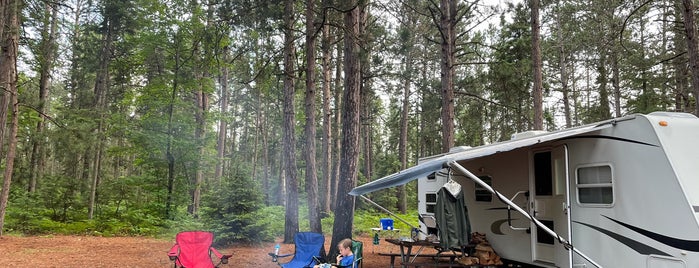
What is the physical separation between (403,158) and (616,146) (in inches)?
641

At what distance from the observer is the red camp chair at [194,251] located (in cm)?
654

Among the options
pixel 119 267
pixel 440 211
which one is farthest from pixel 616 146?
pixel 119 267

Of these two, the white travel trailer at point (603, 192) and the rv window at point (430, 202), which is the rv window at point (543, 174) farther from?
the rv window at point (430, 202)

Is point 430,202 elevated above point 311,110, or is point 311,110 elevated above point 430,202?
point 311,110

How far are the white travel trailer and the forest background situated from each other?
3077 mm

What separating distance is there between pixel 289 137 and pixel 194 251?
3.88m

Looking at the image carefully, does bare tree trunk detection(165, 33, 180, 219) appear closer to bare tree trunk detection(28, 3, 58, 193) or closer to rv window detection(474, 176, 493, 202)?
bare tree trunk detection(28, 3, 58, 193)

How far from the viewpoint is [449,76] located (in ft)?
32.4

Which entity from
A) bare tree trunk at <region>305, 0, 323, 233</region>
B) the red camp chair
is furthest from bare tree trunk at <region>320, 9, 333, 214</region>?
the red camp chair

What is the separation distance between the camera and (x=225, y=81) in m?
19.4

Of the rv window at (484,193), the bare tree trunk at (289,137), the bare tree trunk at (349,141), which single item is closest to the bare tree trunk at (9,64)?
the bare tree trunk at (289,137)

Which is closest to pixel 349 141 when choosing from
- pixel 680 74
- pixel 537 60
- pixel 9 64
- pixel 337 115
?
pixel 537 60

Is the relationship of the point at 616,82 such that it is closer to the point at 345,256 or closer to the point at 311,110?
the point at 311,110

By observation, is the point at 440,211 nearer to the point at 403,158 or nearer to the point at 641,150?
the point at 641,150
